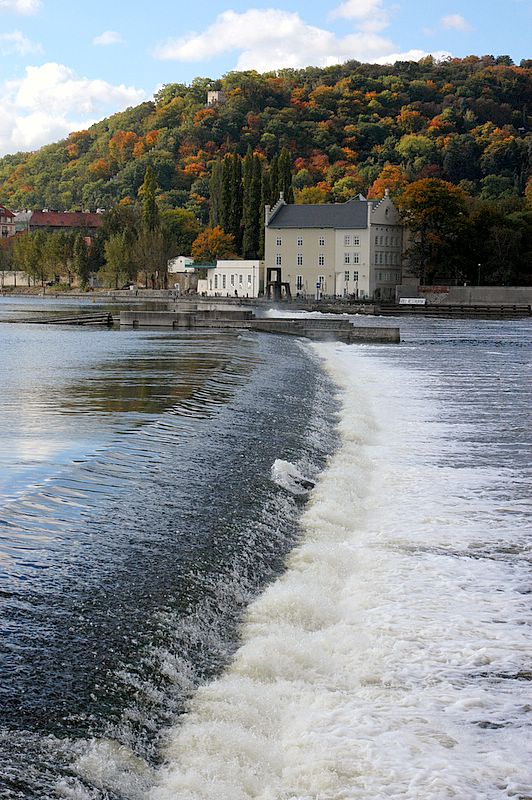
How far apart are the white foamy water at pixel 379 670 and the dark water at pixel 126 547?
12.3 inches

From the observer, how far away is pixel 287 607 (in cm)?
794

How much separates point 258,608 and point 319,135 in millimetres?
153113

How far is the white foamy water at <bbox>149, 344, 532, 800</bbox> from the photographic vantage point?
554 centimetres

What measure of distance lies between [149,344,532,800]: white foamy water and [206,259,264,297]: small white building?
87.1 m

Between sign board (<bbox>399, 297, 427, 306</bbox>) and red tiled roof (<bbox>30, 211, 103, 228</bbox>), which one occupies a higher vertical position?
red tiled roof (<bbox>30, 211, 103, 228</bbox>)

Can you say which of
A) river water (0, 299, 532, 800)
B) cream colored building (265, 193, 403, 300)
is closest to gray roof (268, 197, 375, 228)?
cream colored building (265, 193, 403, 300)

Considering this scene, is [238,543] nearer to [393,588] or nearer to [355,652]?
[393,588]

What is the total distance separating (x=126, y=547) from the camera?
8555 mm

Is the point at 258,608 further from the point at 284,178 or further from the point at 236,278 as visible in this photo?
the point at 284,178

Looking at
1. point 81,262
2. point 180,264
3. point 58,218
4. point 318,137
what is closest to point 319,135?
point 318,137

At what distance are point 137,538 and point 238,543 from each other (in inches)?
36.8

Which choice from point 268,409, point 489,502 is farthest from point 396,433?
point 489,502

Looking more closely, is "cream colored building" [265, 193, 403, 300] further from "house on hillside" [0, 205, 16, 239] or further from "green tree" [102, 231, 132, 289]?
"house on hillside" [0, 205, 16, 239]

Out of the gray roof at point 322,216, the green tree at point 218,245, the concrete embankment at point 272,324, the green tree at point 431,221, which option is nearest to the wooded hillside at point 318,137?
the green tree at point 218,245
